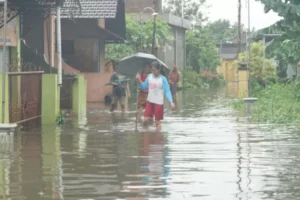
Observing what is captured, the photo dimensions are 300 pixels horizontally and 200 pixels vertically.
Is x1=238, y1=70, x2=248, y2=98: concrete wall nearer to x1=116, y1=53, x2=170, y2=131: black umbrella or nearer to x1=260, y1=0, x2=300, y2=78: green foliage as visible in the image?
x1=116, y1=53, x2=170, y2=131: black umbrella

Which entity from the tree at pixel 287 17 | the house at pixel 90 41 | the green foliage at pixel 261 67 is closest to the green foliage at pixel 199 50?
the green foliage at pixel 261 67

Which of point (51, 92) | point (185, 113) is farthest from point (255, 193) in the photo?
point (185, 113)

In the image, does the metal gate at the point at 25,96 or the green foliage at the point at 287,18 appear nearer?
the green foliage at the point at 287,18

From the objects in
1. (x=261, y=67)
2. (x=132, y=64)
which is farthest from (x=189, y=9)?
(x=132, y=64)

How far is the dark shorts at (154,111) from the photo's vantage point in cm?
1817

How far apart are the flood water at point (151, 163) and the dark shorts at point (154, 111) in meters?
0.36

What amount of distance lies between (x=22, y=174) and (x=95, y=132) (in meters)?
6.92

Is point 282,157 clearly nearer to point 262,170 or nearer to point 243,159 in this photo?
point 243,159

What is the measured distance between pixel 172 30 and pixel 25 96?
44.4m

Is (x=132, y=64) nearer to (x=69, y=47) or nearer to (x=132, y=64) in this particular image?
(x=132, y=64)

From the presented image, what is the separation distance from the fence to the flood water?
19.6 ft

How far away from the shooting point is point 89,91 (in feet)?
111

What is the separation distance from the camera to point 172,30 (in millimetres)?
61781

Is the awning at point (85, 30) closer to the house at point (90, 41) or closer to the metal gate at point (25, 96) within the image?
the house at point (90, 41)
